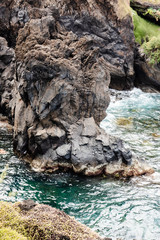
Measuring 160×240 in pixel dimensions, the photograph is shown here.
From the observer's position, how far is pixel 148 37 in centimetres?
3906

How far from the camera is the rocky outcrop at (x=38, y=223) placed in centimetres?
602

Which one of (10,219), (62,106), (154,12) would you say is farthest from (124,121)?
(154,12)

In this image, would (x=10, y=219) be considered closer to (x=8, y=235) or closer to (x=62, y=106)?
(x=8, y=235)

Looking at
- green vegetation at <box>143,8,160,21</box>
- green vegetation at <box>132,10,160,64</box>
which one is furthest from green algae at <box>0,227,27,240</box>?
green vegetation at <box>143,8,160,21</box>

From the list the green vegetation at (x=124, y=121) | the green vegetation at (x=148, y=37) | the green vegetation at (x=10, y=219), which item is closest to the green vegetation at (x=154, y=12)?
the green vegetation at (x=148, y=37)

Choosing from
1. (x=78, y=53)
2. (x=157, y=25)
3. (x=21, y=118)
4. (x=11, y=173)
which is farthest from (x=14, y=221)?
(x=157, y=25)

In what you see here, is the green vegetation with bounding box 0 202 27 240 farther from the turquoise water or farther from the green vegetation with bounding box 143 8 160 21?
the green vegetation with bounding box 143 8 160 21

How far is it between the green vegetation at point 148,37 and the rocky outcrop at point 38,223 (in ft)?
104

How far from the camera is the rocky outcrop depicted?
19.7 feet

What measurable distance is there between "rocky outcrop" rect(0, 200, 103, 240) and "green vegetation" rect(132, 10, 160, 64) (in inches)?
1251

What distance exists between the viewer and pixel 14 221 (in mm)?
6117

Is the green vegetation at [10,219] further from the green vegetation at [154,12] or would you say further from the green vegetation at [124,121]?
the green vegetation at [154,12]

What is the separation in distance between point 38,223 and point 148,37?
38156 millimetres

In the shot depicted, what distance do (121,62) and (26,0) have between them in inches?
586
